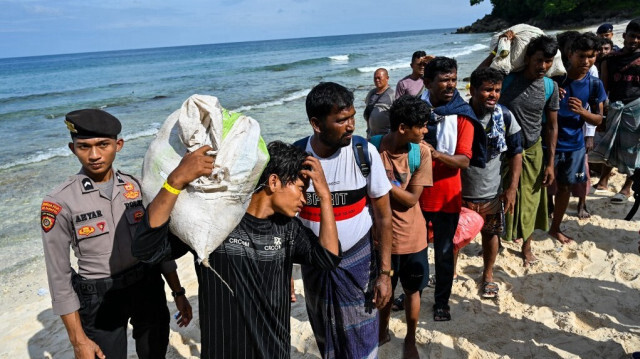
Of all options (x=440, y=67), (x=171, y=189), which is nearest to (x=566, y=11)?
(x=440, y=67)

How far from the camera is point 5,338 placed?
12.7 feet

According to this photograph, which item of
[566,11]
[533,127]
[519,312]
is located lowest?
[519,312]

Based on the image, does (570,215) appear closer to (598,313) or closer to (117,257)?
(598,313)

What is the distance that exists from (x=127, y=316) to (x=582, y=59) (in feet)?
13.6

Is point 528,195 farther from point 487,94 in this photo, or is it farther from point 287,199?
point 287,199

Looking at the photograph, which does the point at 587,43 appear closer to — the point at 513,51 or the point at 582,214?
the point at 513,51

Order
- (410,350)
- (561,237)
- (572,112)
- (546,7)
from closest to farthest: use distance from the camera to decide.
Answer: (410,350) → (572,112) → (561,237) → (546,7)

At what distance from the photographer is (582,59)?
3945 millimetres

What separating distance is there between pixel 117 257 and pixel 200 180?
3.06 feet

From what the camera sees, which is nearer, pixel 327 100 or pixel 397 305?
pixel 327 100

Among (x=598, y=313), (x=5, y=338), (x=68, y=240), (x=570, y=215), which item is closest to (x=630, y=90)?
(x=570, y=215)

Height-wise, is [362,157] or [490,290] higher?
[362,157]

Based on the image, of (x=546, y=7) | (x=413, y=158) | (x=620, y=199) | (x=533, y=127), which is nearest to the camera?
(x=413, y=158)

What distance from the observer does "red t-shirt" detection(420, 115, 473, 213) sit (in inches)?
123
